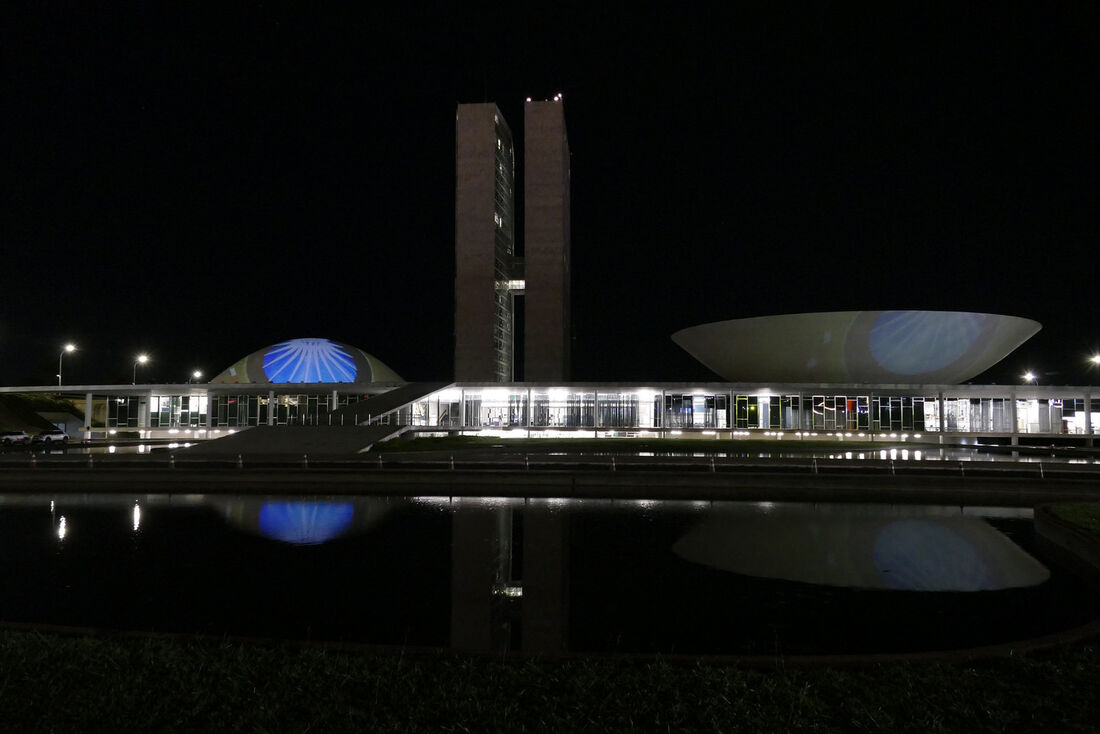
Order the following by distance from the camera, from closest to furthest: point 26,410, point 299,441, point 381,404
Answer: point 299,441, point 381,404, point 26,410

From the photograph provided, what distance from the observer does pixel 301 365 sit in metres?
69.1

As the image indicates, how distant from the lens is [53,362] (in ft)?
337

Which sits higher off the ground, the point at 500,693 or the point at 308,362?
the point at 308,362

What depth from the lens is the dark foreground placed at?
194 inches

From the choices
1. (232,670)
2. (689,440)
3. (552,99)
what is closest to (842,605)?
(232,670)

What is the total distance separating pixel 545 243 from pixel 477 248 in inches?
279

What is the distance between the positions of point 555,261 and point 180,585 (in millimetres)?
63726

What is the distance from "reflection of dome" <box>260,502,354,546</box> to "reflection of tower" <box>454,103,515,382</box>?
49.5 metres

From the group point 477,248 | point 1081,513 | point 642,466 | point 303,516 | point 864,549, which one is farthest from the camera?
point 477,248

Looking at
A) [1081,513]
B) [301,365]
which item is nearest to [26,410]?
[301,365]

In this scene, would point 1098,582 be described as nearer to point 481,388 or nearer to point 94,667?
point 94,667

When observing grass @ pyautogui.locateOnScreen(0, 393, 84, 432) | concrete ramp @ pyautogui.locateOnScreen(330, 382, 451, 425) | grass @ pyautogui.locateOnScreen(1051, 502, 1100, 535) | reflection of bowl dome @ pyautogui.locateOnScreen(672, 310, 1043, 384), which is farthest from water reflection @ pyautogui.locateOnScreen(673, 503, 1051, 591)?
grass @ pyautogui.locateOnScreen(0, 393, 84, 432)

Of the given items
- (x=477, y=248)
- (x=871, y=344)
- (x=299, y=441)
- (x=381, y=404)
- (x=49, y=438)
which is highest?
(x=477, y=248)

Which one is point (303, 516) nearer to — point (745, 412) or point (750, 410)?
point (745, 412)
